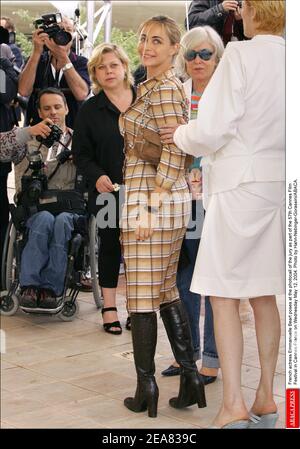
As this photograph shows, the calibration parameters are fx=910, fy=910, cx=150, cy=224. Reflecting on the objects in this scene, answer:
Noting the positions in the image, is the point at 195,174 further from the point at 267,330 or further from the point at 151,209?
the point at 267,330

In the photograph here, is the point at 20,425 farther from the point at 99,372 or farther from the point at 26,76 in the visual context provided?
the point at 26,76

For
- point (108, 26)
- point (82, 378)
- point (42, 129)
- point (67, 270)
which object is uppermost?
point (108, 26)

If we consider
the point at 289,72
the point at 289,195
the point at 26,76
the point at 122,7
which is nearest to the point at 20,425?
the point at 289,195

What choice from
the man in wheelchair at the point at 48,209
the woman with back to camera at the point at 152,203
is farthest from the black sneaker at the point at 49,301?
the woman with back to camera at the point at 152,203

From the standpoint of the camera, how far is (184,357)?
349 centimetres

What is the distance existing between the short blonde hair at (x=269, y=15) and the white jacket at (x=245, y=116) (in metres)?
0.03

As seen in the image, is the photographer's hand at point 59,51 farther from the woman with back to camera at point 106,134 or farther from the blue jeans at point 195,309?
the blue jeans at point 195,309

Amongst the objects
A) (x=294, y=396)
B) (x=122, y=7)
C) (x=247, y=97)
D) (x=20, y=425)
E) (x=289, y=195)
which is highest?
(x=122, y=7)

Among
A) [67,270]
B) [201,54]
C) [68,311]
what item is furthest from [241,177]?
[68,311]

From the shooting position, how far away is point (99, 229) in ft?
15.6

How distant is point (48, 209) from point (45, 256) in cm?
27

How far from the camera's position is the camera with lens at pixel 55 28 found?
495cm

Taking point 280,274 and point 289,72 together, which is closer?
point 289,72
